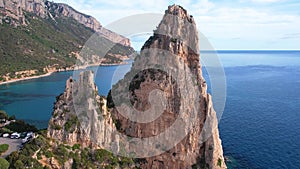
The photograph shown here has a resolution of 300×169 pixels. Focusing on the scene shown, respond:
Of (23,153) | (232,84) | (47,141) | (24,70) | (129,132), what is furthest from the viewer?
(24,70)

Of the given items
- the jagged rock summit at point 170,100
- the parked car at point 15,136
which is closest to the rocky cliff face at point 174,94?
the jagged rock summit at point 170,100

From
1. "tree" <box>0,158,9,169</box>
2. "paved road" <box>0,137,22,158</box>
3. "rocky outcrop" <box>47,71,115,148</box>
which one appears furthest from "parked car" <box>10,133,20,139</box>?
"tree" <box>0,158,9,169</box>

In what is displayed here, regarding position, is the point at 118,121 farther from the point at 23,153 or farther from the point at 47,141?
the point at 23,153

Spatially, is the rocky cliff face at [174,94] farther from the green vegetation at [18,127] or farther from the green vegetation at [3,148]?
the green vegetation at [3,148]

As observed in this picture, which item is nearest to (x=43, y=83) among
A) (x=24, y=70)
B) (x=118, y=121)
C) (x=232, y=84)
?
(x=24, y=70)

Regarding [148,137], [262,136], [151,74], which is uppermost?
[151,74]

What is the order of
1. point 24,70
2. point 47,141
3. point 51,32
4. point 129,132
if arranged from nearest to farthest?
point 47,141 → point 129,132 → point 24,70 → point 51,32

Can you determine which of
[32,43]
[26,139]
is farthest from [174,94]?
[32,43]
